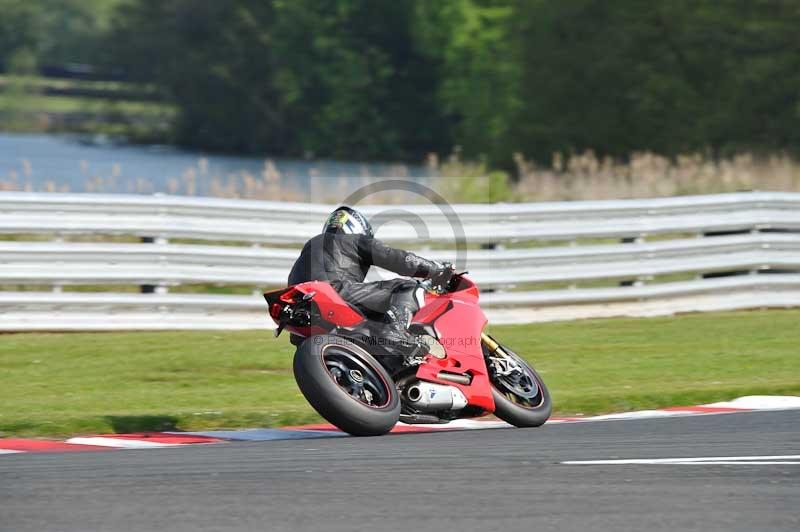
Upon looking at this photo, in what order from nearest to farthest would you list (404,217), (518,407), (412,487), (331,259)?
(412,487), (331,259), (518,407), (404,217)

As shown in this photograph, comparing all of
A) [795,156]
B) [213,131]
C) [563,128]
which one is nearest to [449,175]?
[795,156]

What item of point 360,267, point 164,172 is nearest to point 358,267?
point 360,267

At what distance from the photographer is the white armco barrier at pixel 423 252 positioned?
12312 mm

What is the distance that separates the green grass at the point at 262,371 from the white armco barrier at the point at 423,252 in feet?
1.36

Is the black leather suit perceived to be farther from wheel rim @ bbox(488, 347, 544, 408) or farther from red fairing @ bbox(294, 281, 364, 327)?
wheel rim @ bbox(488, 347, 544, 408)

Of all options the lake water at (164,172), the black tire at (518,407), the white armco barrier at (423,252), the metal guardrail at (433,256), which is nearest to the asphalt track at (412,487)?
the black tire at (518,407)

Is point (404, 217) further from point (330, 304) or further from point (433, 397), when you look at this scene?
point (330, 304)

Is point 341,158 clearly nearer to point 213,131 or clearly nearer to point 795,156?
point 213,131

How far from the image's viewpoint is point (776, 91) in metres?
36.0

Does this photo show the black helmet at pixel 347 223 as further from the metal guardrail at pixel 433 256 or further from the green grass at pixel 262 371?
the metal guardrail at pixel 433 256

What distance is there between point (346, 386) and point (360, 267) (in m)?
0.78

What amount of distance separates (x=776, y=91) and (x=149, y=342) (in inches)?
1103

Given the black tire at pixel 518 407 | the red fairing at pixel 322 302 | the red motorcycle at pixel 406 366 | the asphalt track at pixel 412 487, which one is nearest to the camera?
Answer: the asphalt track at pixel 412 487

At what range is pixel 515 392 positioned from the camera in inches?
320
